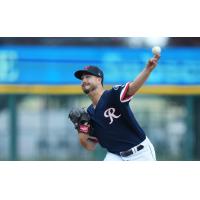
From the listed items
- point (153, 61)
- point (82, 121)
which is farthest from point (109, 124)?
point (153, 61)

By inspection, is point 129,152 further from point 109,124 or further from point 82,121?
point 82,121

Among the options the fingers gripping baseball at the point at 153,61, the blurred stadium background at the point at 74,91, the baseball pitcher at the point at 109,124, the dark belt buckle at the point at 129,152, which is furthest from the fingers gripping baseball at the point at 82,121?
the blurred stadium background at the point at 74,91

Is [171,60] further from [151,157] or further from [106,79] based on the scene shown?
[151,157]

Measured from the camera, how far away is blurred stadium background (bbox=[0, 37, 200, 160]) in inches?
354

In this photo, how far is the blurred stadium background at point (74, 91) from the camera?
898cm

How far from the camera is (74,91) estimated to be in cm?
910

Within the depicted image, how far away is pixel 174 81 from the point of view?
9148 millimetres

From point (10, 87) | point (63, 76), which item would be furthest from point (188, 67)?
point (10, 87)

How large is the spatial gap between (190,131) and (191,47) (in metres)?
1.21

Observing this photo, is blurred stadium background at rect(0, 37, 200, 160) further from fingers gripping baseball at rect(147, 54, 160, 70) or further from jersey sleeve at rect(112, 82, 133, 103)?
fingers gripping baseball at rect(147, 54, 160, 70)

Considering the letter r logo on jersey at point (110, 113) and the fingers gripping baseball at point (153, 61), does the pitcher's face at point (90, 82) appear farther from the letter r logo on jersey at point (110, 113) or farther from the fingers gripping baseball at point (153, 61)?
the fingers gripping baseball at point (153, 61)

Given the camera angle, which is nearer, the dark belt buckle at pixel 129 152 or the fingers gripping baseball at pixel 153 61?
the fingers gripping baseball at pixel 153 61

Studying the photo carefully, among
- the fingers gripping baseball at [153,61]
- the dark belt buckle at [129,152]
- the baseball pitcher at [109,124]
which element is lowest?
the dark belt buckle at [129,152]
